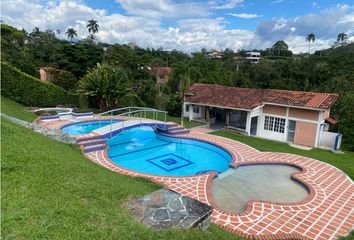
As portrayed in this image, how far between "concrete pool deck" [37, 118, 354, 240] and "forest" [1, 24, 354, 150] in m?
9.24

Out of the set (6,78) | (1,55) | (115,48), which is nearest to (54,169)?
(6,78)

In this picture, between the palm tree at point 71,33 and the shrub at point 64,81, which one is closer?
the shrub at point 64,81

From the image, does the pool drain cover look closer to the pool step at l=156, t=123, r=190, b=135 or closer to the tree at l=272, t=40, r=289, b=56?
the pool step at l=156, t=123, r=190, b=135

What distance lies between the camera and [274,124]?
2123 cm

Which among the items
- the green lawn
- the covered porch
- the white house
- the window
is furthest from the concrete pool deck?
the covered porch

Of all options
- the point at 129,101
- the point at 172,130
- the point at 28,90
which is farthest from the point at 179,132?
the point at 28,90

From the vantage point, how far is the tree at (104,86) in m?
26.2

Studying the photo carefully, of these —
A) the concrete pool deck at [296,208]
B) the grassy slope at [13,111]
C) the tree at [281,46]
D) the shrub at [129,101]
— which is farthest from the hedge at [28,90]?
the tree at [281,46]

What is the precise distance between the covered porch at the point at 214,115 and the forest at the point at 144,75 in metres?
2.46

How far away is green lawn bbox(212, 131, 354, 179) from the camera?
15005 mm

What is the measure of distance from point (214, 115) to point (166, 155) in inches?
472

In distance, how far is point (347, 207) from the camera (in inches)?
393

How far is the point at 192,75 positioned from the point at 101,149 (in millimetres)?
23869

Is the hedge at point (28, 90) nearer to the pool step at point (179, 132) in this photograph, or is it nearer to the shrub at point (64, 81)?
the shrub at point (64, 81)
